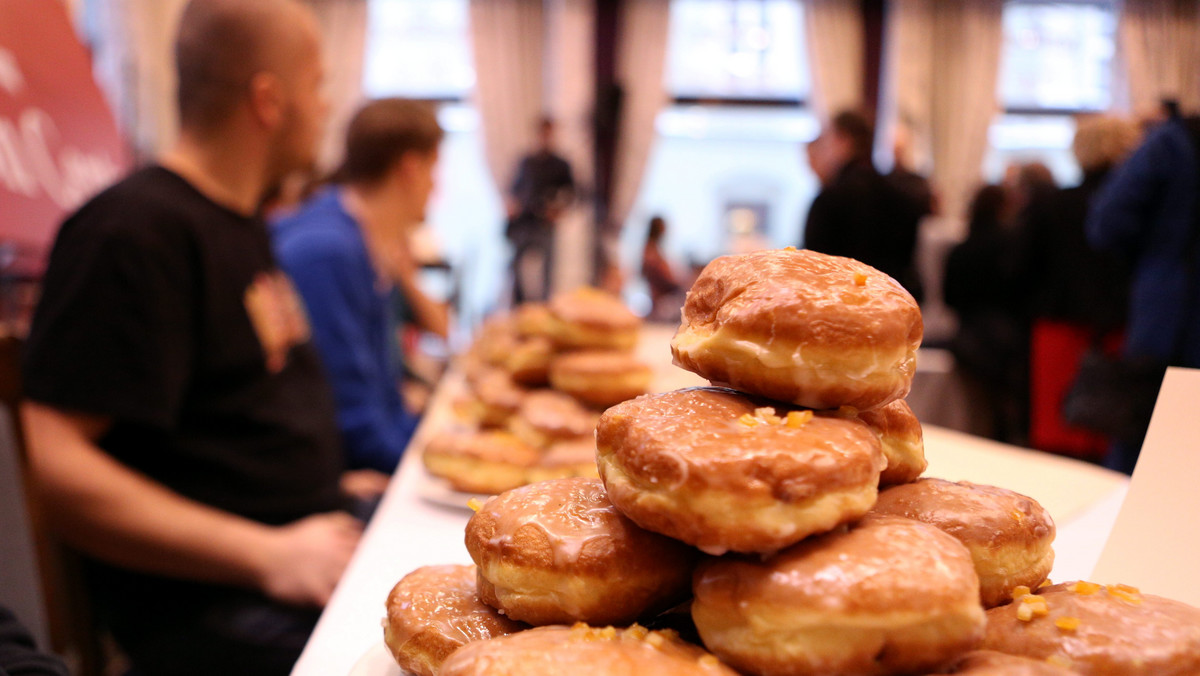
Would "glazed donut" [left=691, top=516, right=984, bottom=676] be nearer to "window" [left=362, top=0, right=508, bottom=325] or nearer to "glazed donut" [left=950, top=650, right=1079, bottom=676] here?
"glazed donut" [left=950, top=650, right=1079, bottom=676]

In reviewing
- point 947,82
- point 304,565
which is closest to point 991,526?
point 304,565

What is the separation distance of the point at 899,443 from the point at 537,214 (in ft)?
26.8

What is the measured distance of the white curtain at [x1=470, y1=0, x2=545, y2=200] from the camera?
912 centimetres

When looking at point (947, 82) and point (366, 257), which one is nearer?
point (366, 257)

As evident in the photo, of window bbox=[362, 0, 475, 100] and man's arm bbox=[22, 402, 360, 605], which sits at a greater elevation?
window bbox=[362, 0, 475, 100]

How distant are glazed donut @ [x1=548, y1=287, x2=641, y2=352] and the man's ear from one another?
0.83m

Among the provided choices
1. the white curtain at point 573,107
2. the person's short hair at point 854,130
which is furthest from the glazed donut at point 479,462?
the white curtain at point 573,107

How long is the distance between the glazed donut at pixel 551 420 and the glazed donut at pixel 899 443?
91cm

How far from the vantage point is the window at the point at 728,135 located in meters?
9.39

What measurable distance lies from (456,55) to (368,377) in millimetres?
7693

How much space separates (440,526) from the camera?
148cm

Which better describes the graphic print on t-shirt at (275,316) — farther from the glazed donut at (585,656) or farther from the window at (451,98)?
the window at (451,98)

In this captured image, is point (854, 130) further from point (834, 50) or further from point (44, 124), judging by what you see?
point (834, 50)

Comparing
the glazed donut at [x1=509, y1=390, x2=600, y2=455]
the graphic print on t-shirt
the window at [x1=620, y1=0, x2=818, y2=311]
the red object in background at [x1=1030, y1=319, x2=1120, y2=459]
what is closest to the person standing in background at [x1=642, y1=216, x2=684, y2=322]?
the window at [x1=620, y1=0, x2=818, y2=311]
